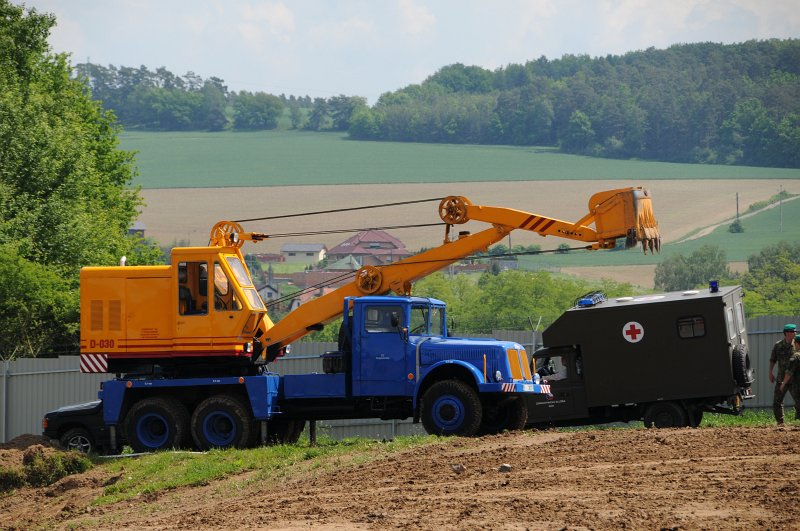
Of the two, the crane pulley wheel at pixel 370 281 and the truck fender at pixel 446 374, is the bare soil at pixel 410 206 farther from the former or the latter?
the truck fender at pixel 446 374

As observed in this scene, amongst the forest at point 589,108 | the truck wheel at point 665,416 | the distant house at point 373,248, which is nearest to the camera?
the truck wheel at point 665,416

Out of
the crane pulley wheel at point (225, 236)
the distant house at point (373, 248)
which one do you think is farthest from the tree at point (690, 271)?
the crane pulley wheel at point (225, 236)

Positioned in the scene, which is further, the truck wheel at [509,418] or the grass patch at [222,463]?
the truck wheel at [509,418]

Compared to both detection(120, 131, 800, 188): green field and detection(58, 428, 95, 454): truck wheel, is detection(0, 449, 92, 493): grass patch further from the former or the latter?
detection(120, 131, 800, 188): green field

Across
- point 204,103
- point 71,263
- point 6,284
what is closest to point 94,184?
point 71,263

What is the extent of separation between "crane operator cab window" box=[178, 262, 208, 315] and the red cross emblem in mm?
7337

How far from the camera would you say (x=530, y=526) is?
12.0 metres

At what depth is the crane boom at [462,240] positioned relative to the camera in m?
20.4

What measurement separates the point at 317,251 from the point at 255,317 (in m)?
82.1

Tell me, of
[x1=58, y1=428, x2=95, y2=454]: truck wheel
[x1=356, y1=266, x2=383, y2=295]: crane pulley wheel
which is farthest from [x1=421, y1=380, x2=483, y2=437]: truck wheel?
[x1=58, y1=428, x2=95, y2=454]: truck wheel

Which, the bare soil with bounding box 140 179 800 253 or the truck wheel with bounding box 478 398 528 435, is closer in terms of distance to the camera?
the truck wheel with bounding box 478 398 528 435

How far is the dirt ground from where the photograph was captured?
12.2 metres

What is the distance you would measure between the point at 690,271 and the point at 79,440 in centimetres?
6417

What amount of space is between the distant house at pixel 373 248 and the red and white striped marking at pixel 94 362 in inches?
2715
